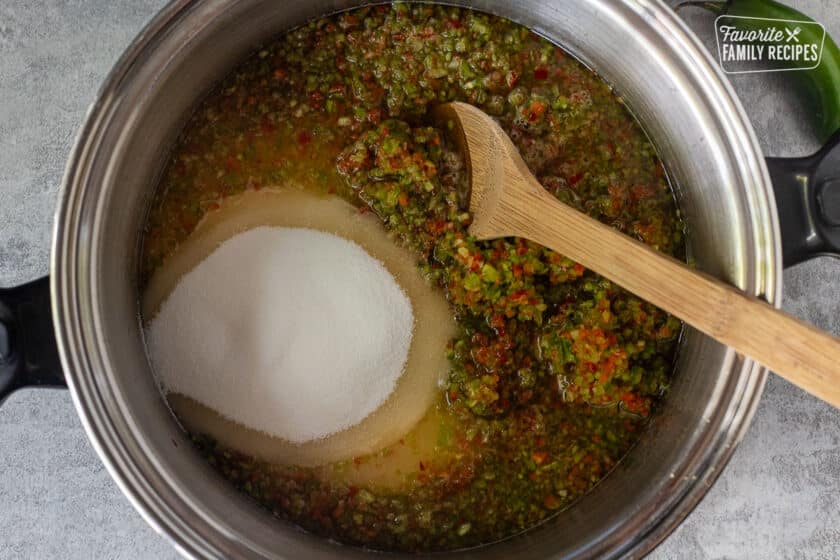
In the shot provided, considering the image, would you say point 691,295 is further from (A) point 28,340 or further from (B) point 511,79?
(A) point 28,340

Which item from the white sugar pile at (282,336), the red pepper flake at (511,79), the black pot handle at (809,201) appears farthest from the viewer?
the red pepper flake at (511,79)

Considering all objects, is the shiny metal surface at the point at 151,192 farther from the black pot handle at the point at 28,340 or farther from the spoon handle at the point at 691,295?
the spoon handle at the point at 691,295

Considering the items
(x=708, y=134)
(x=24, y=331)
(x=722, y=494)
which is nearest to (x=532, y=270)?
(x=708, y=134)

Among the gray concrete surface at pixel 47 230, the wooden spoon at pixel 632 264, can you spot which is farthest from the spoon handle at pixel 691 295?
the gray concrete surface at pixel 47 230

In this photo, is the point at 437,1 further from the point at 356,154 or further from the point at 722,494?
the point at 722,494

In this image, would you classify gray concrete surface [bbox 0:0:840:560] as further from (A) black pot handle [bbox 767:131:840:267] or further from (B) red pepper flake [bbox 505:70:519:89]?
(A) black pot handle [bbox 767:131:840:267]

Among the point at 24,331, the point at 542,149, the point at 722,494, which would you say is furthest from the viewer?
the point at 722,494
